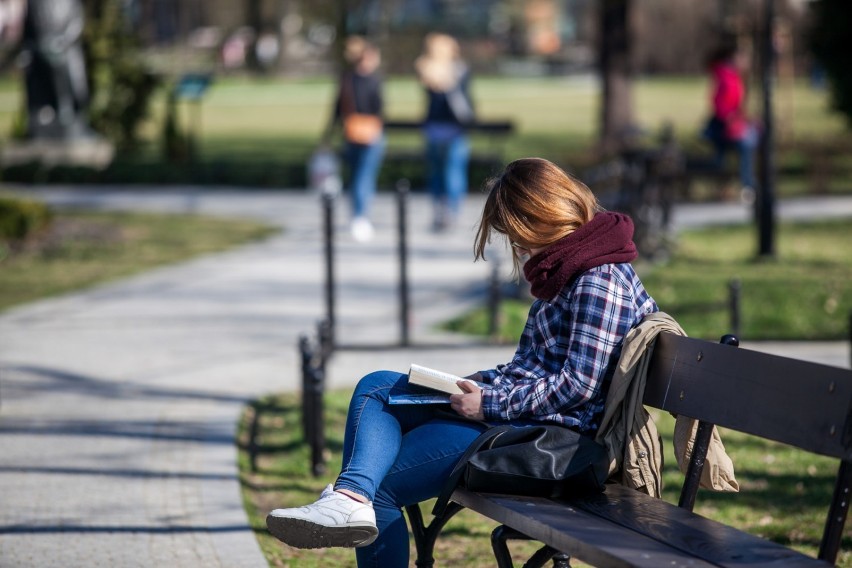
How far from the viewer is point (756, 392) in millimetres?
3521

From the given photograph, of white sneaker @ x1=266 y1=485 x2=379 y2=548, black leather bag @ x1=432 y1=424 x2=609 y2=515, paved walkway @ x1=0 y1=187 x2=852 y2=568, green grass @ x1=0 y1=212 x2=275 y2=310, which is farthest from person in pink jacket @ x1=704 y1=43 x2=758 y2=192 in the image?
white sneaker @ x1=266 y1=485 x2=379 y2=548

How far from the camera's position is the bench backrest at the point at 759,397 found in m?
3.21

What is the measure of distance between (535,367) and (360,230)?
10.1 metres

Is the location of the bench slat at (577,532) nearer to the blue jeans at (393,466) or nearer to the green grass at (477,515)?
the blue jeans at (393,466)

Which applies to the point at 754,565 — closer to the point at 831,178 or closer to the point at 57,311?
the point at 57,311

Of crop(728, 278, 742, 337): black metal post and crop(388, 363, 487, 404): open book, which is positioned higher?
crop(388, 363, 487, 404): open book

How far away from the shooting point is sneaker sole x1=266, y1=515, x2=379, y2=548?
3.64m

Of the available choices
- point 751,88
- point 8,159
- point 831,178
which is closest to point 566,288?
point 831,178

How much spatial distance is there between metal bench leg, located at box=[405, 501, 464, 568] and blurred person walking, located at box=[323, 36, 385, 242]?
9.98 meters

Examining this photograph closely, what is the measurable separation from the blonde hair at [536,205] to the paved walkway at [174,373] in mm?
1639

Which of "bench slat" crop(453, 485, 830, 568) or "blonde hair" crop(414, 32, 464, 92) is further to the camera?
"blonde hair" crop(414, 32, 464, 92)

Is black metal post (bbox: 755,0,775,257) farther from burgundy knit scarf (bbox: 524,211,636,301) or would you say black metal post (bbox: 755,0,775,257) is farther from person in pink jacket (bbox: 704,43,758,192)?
burgundy knit scarf (bbox: 524,211,636,301)

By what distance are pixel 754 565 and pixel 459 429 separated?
109 centimetres

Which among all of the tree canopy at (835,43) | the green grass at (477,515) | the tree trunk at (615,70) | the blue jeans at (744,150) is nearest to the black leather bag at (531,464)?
the green grass at (477,515)
